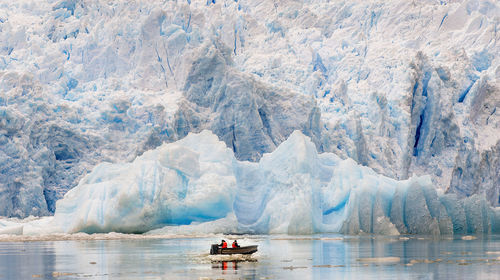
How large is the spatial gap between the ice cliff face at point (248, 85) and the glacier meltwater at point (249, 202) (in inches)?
289

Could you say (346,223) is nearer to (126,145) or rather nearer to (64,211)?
(64,211)

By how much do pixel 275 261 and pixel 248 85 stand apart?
73.1ft

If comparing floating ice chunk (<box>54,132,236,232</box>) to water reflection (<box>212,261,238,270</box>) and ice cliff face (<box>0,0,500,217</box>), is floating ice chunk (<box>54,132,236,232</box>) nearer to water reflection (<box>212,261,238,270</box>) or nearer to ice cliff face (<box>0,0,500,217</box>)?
ice cliff face (<box>0,0,500,217</box>)

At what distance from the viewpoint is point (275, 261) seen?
1903 centimetres

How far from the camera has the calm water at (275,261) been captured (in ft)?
52.5

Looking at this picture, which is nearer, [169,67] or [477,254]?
[477,254]

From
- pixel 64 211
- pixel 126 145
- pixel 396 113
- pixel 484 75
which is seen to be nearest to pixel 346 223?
pixel 64 211

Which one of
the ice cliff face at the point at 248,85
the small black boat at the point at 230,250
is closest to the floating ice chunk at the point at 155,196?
the ice cliff face at the point at 248,85

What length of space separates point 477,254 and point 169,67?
28.2 metres

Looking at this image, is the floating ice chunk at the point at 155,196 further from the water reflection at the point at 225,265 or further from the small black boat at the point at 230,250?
the water reflection at the point at 225,265

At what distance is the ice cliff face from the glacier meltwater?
289 inches

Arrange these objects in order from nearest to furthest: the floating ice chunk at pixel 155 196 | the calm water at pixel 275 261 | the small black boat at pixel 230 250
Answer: the calm water at pixel 275 261
the small black boat at pixel 230 250
the floating ice chunk at pixel 155 196

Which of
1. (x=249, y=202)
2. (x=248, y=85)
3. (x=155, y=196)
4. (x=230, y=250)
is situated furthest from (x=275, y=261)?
(x=248, y=85)

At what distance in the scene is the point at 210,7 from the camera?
51094mm
